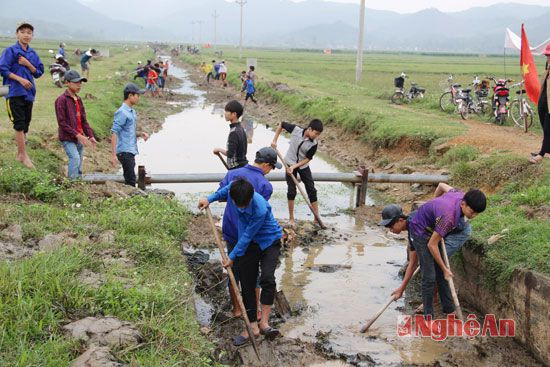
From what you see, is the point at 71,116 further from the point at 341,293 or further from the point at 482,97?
the point at 482,97

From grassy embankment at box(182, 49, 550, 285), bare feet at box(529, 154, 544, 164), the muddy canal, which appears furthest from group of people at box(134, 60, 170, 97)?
bare feet at box(529, 154, 544, 164)

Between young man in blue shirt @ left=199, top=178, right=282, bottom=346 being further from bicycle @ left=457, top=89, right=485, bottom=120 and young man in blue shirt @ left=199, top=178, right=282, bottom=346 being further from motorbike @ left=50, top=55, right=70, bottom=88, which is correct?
motorbike @ left=50, top=55, right=70, bottom=88

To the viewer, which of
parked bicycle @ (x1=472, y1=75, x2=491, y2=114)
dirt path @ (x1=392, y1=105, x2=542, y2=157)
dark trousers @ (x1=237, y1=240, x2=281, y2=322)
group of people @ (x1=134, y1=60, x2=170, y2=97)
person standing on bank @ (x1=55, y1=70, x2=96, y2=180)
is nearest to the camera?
dark trousers @ (x1=237, y1=240, x2=281, y2=322)

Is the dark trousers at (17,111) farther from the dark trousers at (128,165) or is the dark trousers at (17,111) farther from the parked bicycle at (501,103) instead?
the parked bicycle at (501,103)

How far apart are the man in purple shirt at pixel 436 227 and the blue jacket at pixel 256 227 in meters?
1.20

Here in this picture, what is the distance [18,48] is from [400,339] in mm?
6527

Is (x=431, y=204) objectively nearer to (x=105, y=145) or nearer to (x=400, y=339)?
(x=400, y=339)

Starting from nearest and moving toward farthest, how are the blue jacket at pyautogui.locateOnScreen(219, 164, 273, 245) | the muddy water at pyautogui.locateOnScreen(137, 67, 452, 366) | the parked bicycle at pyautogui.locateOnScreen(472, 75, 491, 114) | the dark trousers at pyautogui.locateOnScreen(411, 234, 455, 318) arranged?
the blue jacket at pyautogui.locateOnScreen(219, 164, 273, 245), the dark trousers at pyautogui.locateOnScreen(411, 234, 455, 318), the muddy water at pyautogui.locateOnScreen(137, 67, 452, 366), the parked bicycle at pyautogui.locateOnScreen(472, 75, 491, 114)

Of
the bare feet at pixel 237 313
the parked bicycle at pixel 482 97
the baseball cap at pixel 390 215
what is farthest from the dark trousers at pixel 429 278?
the parked bicycle at pixel 482 97

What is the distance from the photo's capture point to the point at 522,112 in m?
13.7

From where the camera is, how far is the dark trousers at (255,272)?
524 centimetres

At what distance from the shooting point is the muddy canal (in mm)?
5527

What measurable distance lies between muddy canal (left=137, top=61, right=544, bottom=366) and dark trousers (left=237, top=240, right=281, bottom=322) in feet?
1.62

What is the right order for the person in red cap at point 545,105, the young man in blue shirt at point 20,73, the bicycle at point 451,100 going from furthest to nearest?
the bicycle at point 451,100, the person in red cap at point 545,105, the young man in blue shirt at point 20,73
